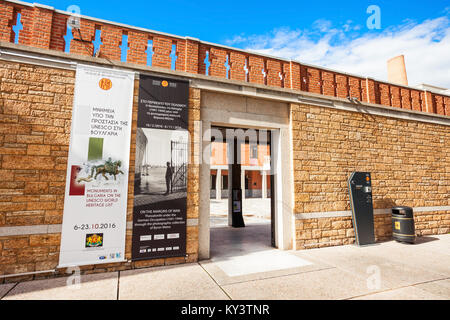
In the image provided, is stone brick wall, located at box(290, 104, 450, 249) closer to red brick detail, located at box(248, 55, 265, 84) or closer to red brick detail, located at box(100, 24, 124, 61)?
red brick detail, located at box(248, 55, 265, 84)

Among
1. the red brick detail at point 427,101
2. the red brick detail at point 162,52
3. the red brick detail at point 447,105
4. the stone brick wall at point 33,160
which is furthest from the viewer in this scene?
the red brick detail at point 447,105

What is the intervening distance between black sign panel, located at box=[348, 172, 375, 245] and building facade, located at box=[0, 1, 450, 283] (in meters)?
0.26

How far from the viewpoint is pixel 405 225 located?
22.2ft

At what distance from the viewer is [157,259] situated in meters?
4.87

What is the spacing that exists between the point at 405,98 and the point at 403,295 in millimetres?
7545

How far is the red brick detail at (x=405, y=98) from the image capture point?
8336 millimetres

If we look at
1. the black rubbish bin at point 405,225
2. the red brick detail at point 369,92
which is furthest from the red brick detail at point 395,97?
the black rubbish bin at point 405,225

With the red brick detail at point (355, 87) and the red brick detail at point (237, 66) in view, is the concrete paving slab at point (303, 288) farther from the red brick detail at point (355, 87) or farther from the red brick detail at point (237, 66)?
the red brick detail at point (355, 87)

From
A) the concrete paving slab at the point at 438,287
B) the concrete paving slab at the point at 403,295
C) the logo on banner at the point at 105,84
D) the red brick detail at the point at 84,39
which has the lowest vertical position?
the concrete paving slab at the point at 438,287

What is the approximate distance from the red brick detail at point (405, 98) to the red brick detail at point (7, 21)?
11268 millimetres

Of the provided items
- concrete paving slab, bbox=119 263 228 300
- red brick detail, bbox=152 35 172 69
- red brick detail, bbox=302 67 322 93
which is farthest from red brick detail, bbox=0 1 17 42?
red brick detail, bbox=302 67 322 93
